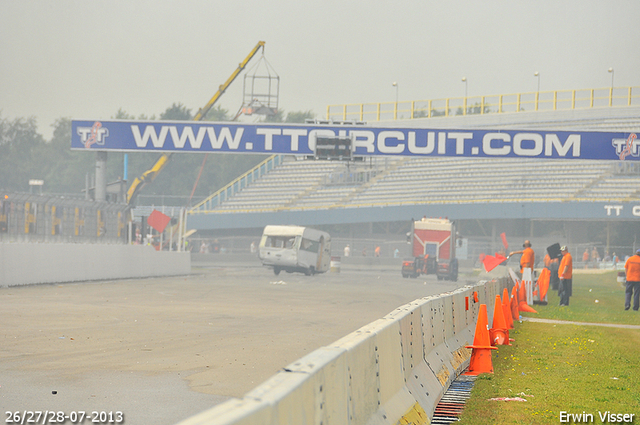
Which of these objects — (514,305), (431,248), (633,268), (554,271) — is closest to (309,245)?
(431,248)

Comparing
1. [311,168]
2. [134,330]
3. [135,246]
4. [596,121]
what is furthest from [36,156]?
[134,330]

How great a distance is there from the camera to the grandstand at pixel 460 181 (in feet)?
199

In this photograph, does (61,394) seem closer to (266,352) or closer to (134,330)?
(266,352)

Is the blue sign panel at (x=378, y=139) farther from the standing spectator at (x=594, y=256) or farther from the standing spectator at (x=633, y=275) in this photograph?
the standing spectator at (x=594, y=256)

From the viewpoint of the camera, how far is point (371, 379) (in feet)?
18.3

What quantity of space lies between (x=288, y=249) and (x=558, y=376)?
3032 centimetres

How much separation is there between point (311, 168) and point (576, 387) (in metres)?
64.8

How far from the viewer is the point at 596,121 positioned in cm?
6406

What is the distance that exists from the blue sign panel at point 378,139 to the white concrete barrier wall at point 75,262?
21.5 feet

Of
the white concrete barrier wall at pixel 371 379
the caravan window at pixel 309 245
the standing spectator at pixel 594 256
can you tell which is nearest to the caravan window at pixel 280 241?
the caravan window at pixel 309 245

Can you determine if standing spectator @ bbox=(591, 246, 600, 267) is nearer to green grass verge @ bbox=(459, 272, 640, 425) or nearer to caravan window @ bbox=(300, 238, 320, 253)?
caravan window @ bbox=(300, 238, 320, 253)

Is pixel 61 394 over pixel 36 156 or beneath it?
beneath

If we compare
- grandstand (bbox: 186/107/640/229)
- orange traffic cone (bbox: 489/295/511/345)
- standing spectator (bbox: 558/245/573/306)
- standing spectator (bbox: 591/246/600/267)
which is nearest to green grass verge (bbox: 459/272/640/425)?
orange traffic cone (bbox: 489/295/511/345)

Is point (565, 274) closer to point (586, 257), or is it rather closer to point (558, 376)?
point (558, 376)
